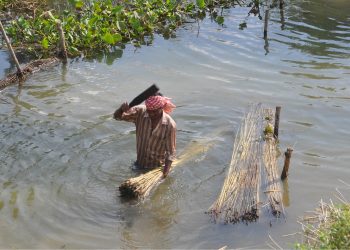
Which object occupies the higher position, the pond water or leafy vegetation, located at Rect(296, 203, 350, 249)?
leafy vegetation, located at Rect(296, 203, 350, 249)

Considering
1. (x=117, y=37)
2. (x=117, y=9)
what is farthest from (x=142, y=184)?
(x=117, y=9)

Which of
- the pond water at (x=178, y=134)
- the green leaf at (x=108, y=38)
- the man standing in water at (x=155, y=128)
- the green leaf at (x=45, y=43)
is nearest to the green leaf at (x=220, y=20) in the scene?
the pond water at (x=178, y=134)

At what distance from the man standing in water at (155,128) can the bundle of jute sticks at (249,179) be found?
740mm

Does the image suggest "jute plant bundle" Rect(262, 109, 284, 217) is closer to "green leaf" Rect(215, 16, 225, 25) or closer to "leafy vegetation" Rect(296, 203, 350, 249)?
"leafy vegetation" Rect(296, 203, 350, 249)

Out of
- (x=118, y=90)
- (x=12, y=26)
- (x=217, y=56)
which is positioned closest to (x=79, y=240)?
(x=118, y=90)

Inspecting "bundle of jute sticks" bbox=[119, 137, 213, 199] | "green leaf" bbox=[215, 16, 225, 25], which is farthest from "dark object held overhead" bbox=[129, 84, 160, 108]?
"green leaf" bbox=[215, 16, 225, 25]

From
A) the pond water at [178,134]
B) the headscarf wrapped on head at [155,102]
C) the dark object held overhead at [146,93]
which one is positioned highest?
the dark object held overhead at [146,93]

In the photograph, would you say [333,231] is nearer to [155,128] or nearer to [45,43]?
[155,128]

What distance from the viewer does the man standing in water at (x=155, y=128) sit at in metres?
5.54

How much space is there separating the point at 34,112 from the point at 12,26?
354cm

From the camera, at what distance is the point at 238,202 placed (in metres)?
5.21

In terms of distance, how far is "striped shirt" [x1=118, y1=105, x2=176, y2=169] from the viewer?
570 centimetres

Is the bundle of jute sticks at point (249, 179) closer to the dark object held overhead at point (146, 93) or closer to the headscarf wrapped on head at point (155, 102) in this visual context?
the headscarf wrapped on head at point (155, 102)

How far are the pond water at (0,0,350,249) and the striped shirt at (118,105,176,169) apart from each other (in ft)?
1.26
